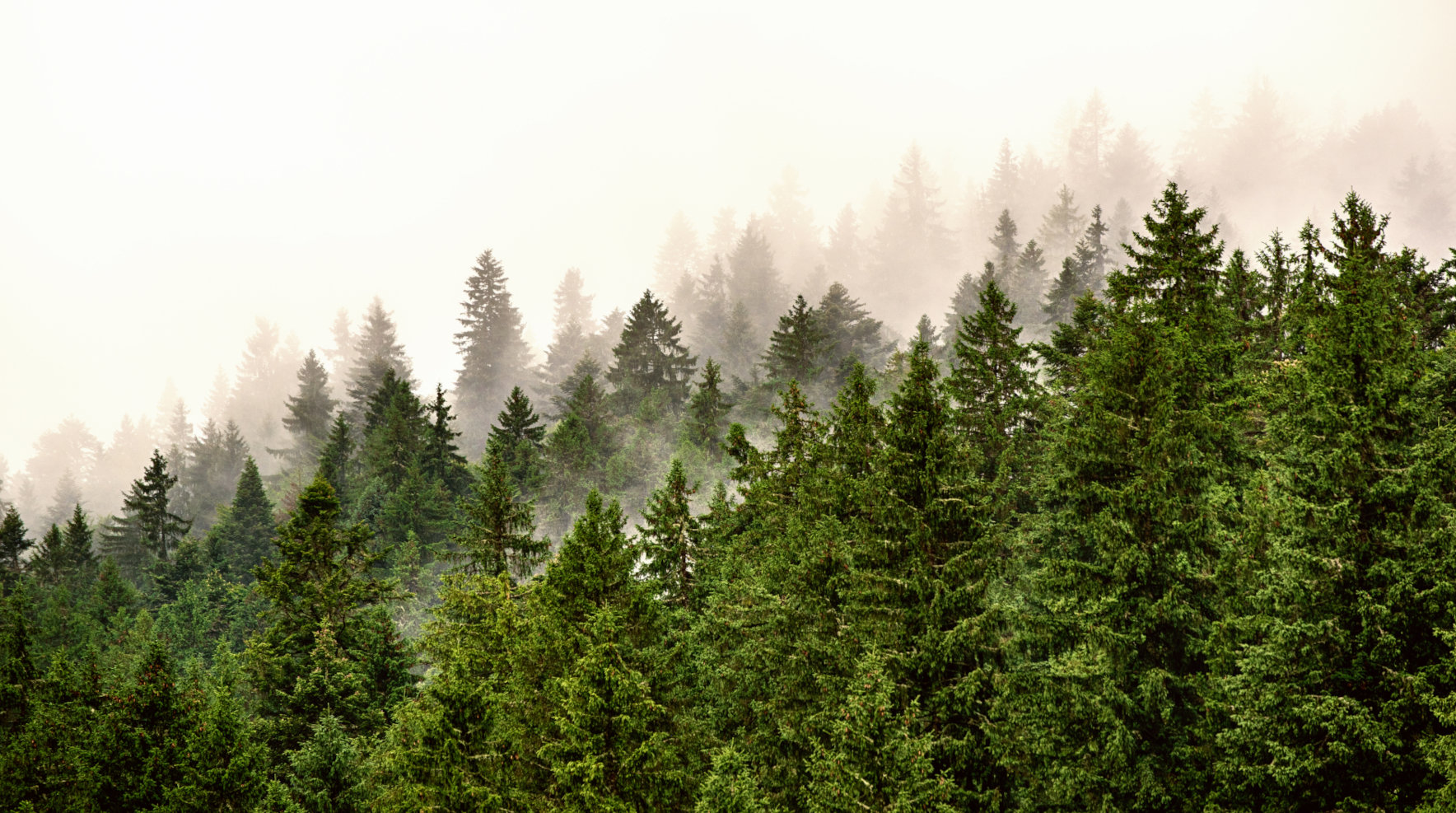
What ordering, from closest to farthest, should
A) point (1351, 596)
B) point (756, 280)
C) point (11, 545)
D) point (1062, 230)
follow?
point (1351, 596) → point (11, 545) → point (1062, 230) → point (756, 280)

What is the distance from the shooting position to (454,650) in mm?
20094

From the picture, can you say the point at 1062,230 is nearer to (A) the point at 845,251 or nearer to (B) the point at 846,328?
(A) the point at 845,251

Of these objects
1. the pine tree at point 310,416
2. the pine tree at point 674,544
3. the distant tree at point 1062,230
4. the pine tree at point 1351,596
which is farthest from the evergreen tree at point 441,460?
the distant tree at point 1062,230

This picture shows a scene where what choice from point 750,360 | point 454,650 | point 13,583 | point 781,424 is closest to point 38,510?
point 13,583

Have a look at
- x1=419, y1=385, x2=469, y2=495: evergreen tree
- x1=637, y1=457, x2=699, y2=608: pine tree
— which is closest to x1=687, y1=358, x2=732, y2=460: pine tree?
x1=419, y1=385, x2=469, y2=495: evergreen tree

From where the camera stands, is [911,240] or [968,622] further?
[911,240]

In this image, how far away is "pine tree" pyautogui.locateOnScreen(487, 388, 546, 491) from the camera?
46.5 meters

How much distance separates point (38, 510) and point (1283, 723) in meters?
170

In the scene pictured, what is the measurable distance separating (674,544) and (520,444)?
24.9 metres

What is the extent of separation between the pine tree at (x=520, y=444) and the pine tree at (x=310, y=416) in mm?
33141

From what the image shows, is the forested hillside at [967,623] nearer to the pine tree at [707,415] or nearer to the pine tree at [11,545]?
the pine tree at [707,415]

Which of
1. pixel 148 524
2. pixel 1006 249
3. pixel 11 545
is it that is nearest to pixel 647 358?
pixel 148 524

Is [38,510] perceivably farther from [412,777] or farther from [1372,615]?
[1372,615]

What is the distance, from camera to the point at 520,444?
46469 mm
